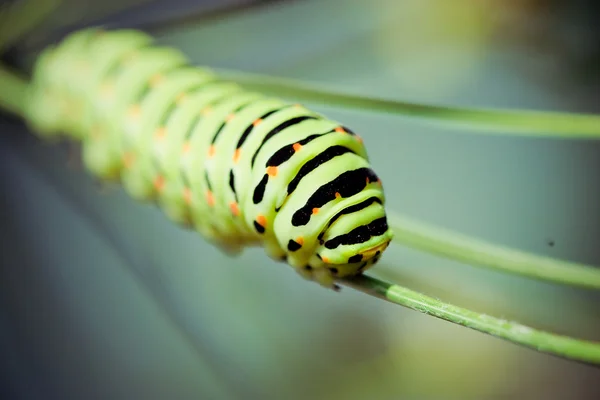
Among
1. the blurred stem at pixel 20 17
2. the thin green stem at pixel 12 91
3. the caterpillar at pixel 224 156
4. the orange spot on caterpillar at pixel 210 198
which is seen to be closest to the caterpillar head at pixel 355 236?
the caterpillar at pixel 224 156

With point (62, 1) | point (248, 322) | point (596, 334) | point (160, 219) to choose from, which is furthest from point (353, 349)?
point (62, 1)

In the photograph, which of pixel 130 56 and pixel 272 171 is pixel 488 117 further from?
pixel 130 56

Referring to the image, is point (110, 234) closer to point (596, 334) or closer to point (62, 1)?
point (62, 1)

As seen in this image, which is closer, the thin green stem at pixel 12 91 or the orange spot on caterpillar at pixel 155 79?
the orange spot on caterpillar at pixel 155 79

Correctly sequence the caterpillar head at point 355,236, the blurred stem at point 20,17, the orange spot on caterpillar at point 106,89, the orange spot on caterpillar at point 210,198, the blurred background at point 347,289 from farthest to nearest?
the blurred stem at point 20,17 < the blurred background at point 347,289 < the orange spot on caterpillar at point 106,89 < the orange spot on caterpillar at point 210,198 < the caterpillar head at point 355,236

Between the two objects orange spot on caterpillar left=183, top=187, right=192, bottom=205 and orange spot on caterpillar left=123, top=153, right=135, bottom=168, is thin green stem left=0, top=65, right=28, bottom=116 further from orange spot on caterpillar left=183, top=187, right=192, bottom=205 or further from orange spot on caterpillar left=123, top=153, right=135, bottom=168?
orange spot on caterpillar left=183, top=187, right=192, bottom=205

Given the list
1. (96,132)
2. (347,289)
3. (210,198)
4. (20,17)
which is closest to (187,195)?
(210,198)

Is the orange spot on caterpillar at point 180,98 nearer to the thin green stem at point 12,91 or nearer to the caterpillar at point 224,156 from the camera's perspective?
the caterpillar at point 224,156
